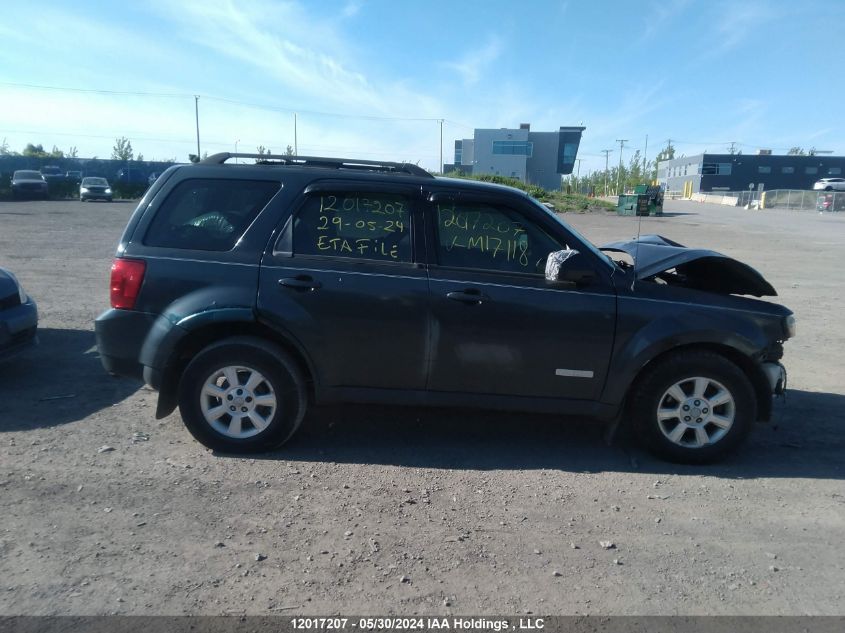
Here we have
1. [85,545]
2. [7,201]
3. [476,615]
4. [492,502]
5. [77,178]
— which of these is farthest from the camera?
[77,178]

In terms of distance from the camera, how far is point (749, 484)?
4336 mm

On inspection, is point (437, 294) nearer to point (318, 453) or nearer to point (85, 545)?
point (318, 453)

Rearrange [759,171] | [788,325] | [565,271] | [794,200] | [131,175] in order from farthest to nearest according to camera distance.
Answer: [759,171] → [794,200] → [131,175] → [788,325] → [565,271]

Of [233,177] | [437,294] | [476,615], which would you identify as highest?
[233,177]

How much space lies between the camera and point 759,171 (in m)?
95.8

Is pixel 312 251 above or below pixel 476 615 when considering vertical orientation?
above

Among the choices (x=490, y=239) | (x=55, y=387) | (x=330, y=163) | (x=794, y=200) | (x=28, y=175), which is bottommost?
(x=55, y=387)

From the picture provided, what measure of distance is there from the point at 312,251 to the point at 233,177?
0.79 meters

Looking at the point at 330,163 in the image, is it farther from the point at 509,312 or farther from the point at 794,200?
the point at 794,200

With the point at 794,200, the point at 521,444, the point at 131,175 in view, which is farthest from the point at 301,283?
the point at 794,200

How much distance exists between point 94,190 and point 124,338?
4257cm

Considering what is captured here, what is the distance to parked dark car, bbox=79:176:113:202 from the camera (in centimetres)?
4181

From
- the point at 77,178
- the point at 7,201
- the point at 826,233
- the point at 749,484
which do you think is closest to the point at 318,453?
the point at 749,484

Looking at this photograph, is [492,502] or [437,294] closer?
[492,502]
